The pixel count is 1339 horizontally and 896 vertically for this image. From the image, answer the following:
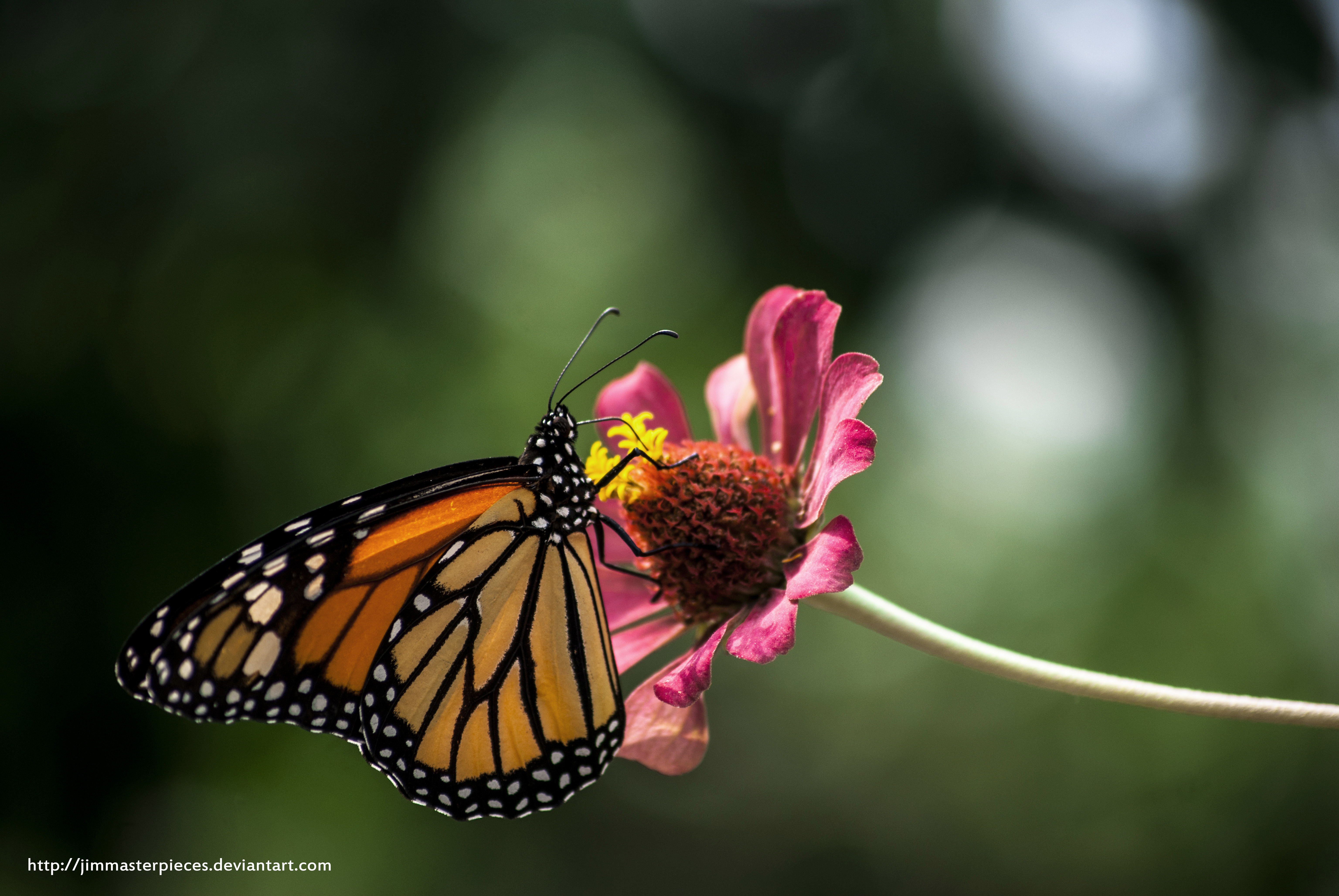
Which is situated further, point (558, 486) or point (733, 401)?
point (733, 401)

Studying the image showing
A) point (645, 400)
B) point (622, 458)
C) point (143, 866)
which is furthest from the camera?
point (143, 866)

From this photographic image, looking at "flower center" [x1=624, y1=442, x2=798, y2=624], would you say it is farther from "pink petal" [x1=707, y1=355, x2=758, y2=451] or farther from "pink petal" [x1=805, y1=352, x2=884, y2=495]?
"pink petal" [x1=707, y1=355, x2=758, y2=451]

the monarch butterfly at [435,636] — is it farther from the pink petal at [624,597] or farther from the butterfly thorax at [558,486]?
the pink petal at [624,597]

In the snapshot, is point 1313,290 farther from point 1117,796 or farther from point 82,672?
point 82,672

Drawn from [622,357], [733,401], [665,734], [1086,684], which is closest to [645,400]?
[733,401]

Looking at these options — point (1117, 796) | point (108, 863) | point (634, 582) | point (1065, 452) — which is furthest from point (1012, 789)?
point (108, 863)

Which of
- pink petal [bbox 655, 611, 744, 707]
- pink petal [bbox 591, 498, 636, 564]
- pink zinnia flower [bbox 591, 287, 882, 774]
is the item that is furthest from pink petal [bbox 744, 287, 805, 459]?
pink petal [bbox 655, 611, 744, 707]

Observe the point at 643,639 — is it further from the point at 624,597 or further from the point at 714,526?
the point at 714,526

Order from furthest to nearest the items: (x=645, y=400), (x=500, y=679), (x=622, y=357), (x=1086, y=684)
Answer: (x=645, y=400), (x=500, y=679), (x=622, y=357), (x=1086, y=684)
